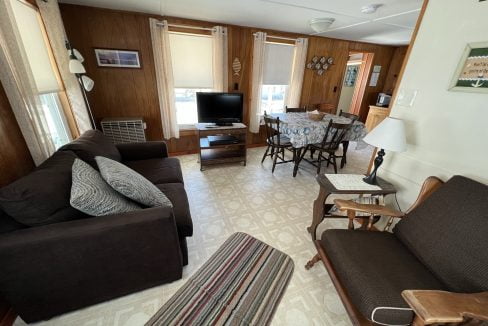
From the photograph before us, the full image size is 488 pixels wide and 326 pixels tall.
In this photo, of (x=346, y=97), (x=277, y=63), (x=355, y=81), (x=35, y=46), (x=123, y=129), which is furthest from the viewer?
(x=346, y=97)

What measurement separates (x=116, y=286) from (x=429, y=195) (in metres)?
2.16

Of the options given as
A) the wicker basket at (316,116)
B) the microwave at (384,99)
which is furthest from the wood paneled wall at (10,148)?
the microwave at (384,99)

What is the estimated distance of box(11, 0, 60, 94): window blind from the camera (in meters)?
1.69

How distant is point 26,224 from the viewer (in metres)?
0.99

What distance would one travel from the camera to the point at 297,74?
3980 mm

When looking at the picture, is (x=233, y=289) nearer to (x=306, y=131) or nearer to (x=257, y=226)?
(x=257, y=226)

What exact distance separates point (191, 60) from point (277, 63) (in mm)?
1687

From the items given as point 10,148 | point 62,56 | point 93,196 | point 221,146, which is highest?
point 62,56

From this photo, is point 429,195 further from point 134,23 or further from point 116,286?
point 134,23

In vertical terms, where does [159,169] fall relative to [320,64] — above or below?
below

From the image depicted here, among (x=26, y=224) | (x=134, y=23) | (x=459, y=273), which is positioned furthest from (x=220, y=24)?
(x=459, y=273)

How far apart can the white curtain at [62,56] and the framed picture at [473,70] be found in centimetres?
363

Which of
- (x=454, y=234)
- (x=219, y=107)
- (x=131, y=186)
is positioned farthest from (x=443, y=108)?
(x=219, y=107)

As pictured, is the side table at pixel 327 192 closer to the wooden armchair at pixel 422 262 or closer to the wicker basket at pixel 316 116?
the wooden armchair at pixel 422 262
